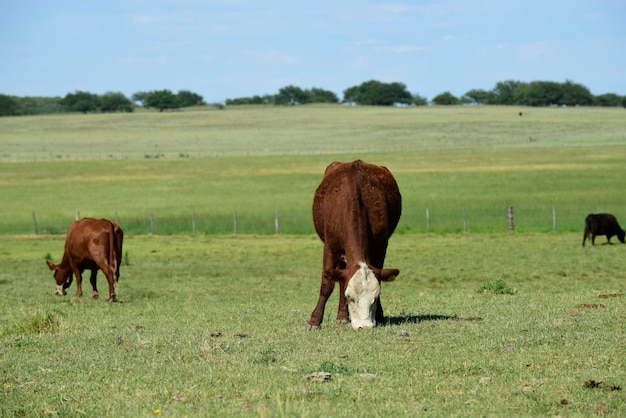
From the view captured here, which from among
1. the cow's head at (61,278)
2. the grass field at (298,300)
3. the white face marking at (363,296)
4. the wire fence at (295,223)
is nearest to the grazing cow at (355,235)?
the white face marking at (363,296)

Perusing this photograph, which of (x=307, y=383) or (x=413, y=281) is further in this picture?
(x=413, y=281)

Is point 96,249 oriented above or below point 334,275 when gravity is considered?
below

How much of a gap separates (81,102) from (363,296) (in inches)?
6912

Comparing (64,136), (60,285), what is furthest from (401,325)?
(64,136)

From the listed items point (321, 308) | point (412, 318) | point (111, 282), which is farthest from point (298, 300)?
point (321, 308)

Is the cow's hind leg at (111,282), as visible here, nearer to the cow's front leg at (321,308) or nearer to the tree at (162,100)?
the cow's front leg at (321,308)

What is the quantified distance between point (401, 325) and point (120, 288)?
12228mm

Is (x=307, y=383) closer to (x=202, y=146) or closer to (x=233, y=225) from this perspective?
(x=233, y=225)

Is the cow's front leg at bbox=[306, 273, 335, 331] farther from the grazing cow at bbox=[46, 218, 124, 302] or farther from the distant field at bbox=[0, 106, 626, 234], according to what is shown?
the distant field at bbox=[0, 106, 626, 234]

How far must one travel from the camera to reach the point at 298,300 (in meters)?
20.2

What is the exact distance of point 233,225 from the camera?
169 feet

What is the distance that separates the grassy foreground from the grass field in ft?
0.13

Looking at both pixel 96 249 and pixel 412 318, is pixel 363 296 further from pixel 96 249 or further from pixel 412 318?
pixel 96 249

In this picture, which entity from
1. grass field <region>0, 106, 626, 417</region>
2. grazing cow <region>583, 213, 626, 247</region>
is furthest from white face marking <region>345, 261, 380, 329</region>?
grazing cow <region>583, 213, 626, 247</region>
